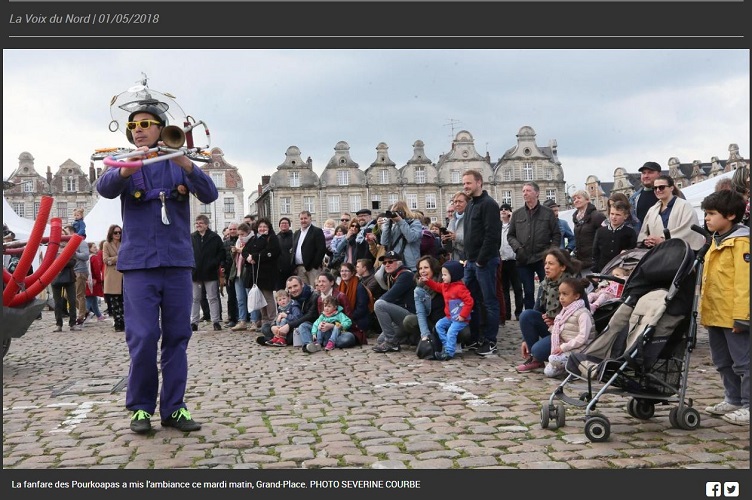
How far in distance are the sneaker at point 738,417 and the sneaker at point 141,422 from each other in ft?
12.6

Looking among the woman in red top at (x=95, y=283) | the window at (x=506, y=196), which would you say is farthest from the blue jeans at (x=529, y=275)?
the window at (x=506, y=196)

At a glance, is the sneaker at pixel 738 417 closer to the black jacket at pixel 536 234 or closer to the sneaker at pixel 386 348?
the sneaker at pixel 386 348

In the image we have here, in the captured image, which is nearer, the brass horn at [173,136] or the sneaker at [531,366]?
the brass horn at [173,136]

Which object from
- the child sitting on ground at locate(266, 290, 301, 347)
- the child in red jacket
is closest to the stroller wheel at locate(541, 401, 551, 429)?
the child in red jacket

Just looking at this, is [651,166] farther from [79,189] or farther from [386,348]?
[79,189]

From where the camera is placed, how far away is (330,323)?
10.2 m

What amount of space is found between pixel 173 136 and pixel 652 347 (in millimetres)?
3326

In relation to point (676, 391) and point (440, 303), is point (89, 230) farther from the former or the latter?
point (676, 391)

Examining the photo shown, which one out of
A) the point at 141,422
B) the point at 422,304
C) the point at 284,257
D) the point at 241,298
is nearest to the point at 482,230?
the point at 422,304

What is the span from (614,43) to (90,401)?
497cm

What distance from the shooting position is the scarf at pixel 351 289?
10.6 meters

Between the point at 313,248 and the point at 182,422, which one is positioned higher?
the point at 313,248

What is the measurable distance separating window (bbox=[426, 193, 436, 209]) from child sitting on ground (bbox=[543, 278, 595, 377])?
57.2 m

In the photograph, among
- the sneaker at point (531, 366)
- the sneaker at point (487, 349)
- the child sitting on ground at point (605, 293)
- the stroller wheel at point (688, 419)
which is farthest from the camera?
the sneaker at point (487, 349)
